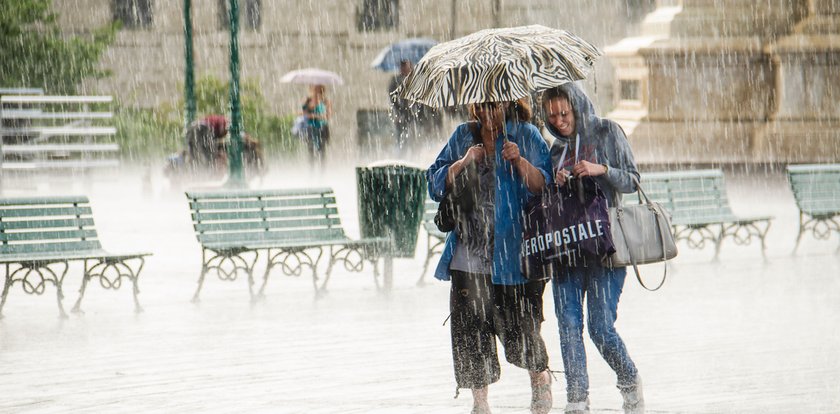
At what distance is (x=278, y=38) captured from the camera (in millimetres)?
38406

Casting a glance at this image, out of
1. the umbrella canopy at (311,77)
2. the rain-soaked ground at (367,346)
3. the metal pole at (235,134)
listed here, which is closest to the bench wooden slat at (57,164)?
the metal pole at (235,134)

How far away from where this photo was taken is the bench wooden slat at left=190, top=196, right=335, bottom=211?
11086 mm

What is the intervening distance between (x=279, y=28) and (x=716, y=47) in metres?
21.0

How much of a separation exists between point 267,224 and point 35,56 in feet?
62.6

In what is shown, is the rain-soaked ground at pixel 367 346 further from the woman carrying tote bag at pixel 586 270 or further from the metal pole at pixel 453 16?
the metal pole at pixel 453 16

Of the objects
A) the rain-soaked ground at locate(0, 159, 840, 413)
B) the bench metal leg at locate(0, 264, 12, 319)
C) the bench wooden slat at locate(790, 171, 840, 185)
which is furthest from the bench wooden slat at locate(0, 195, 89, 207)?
the bench wooden slat at locate(790, 171, 840, 185)

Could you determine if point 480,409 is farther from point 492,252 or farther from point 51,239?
point 51,239

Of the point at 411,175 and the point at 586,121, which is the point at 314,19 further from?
the point at 586,121

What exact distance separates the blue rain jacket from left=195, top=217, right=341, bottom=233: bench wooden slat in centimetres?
467

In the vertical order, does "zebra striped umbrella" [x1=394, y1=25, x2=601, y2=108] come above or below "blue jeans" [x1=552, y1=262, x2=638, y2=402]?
above

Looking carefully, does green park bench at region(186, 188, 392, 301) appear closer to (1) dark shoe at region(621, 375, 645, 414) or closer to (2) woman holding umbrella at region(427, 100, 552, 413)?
(2) woman holding umbrella at region(427, 100, 552, 413)

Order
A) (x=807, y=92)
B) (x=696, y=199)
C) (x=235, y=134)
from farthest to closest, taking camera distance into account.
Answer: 1. (x=807, y=92)
2. (x=235, y=134)
3. (x=696, y=199)

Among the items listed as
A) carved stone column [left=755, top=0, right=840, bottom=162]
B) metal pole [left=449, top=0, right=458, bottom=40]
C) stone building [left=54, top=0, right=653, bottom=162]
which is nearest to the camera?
carved stone column [left=755, top=0, right=840, bottom=162]

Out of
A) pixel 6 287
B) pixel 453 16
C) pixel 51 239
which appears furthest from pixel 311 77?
pixel 6 287
